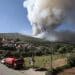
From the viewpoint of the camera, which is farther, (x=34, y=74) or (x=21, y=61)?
(x=21, y=61)

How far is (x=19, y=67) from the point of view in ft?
67.7

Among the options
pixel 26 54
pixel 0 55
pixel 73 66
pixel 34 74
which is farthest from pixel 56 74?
pixel 26 54

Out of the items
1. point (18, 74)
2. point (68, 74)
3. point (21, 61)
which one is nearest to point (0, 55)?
point (21, 61)

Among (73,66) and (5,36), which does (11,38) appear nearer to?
(5,36)

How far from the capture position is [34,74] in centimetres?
1678

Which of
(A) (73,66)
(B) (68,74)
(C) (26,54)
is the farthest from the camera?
(C) (26,54)

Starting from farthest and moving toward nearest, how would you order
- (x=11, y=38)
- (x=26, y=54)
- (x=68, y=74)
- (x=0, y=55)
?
(x=11, y=38) → (x=26, y=54) → (x=0, y=55) → (x=68, y=74)

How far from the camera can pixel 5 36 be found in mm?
58312

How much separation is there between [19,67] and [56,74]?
572 cm

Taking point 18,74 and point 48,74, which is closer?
point 48,74

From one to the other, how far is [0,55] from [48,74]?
14.3 m

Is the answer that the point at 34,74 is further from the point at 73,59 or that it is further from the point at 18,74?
the point at 73,59

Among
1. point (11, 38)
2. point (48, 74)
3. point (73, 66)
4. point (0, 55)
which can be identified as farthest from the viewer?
point (11, 38)

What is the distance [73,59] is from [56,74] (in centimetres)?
574
